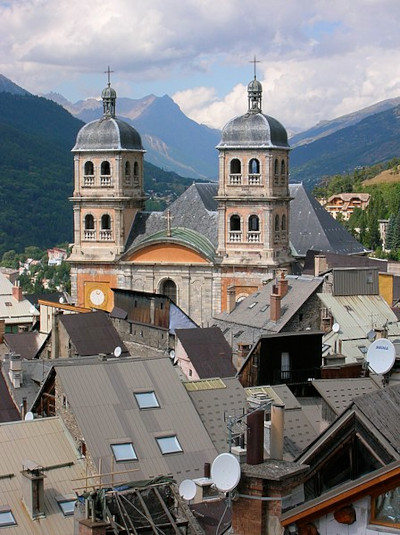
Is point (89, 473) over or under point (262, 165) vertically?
under

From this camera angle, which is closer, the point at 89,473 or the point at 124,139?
the point at 89,473

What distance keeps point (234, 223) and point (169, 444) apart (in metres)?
42.6

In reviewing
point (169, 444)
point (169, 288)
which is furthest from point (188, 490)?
point (169, 288)

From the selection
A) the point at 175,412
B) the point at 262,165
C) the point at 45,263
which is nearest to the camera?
the point at 175,412

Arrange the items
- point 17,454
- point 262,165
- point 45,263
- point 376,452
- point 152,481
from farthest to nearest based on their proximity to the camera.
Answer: point 45,263
point 262,165
point 17,454
point 152,481
point 376,452

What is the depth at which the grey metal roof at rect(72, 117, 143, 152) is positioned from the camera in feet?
236

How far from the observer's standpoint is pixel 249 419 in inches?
595

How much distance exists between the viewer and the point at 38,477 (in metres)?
22.5

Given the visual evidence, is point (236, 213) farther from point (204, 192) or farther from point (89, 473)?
point (89, 473)

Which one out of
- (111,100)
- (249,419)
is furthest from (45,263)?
(249,419)

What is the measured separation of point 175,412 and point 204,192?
47.6m

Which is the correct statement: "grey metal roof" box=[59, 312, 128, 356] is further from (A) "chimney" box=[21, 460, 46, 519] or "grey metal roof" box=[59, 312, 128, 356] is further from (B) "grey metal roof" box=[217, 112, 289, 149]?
(A) "chimney" box=[21, 460, 46, 519]

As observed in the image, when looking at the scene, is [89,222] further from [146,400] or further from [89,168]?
[146,400]

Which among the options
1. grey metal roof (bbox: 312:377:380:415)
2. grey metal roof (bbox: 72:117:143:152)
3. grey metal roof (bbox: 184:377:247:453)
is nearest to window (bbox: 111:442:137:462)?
grey metal roof (bbox: 184:377:247:453)
